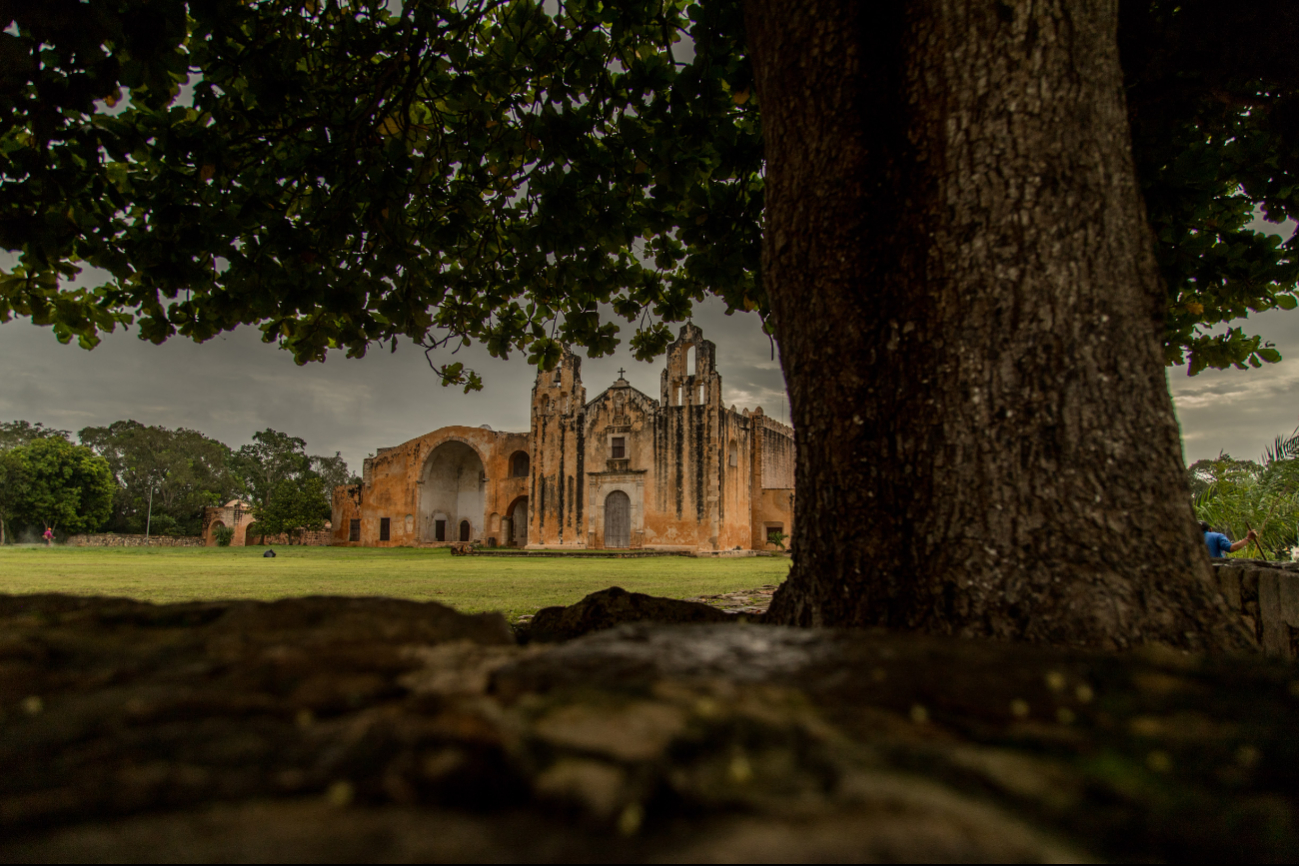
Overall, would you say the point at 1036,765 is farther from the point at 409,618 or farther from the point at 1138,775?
the point at 409,618

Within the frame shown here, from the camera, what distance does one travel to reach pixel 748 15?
2617 millimetres

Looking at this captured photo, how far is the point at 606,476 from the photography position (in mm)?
31312

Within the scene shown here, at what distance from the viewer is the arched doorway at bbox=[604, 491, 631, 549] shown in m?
31.0

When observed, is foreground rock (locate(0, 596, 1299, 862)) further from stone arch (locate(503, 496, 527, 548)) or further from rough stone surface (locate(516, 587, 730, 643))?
stone arch (locate(503, 496, 527, 548))

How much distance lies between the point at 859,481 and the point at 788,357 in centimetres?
56

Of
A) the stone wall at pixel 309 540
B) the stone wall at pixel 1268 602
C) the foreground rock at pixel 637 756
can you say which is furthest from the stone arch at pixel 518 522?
the foreground rock at pixel 637 756

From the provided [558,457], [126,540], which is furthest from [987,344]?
[126,540]

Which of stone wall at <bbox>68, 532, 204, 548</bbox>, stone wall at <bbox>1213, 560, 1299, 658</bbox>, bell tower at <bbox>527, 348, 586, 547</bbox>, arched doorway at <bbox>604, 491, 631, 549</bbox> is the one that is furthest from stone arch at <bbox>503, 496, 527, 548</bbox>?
stone wall at <bbox>1213, 560, 1299, 658</bbox>

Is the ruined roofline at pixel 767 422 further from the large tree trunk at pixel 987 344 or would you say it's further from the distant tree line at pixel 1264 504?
the large tree trunk at pixel 987 344

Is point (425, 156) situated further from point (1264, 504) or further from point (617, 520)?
point (617, 520)

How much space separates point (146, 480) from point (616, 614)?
67.0 meters

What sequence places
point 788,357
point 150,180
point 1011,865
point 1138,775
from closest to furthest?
1. point 1011,865
2. point 1138,775
3. point 788,357
4. point 150,180

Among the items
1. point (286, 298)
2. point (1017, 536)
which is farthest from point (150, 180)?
point (1017, 536)

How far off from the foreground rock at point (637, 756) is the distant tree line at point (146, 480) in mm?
39377
